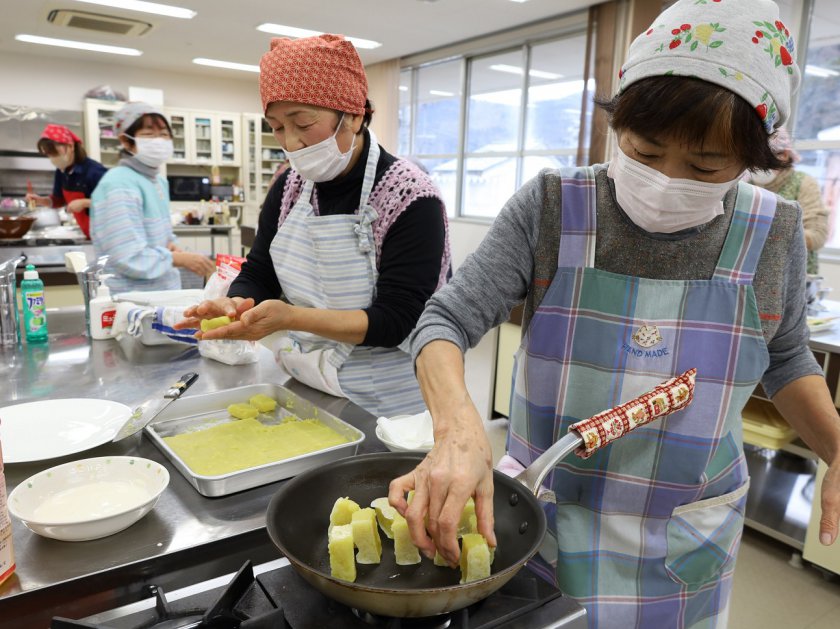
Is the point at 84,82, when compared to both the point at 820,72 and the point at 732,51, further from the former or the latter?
the point at 732,51

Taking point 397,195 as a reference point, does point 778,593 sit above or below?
below

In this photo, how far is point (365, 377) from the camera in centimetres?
158

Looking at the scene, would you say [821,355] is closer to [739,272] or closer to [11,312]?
[739,272]

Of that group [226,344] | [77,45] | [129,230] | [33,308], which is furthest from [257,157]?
[226,344]

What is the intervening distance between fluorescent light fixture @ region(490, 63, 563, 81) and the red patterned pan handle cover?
242 inches

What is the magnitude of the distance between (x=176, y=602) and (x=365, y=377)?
2.82 ft

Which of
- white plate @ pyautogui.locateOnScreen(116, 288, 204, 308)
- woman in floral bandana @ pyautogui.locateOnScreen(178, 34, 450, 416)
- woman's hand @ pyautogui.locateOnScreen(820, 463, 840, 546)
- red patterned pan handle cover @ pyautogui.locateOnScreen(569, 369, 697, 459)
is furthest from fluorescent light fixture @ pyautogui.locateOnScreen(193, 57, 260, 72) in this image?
woman's hand @ pyautogui.locateOnScreen(820, 463, 840, 546)

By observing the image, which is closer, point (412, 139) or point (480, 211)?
point (480, 211)

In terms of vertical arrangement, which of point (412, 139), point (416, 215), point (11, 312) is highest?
point (412, 139)

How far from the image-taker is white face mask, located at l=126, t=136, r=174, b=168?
267 centimetres

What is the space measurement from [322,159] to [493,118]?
6118mm

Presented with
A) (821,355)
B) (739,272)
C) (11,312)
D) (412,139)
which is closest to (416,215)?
(739,272)

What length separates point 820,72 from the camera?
177 inches

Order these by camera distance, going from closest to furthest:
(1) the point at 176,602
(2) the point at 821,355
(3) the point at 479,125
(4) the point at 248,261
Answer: (1) the point at 176,602 < (4) the point at 248,261 < (2) the point at 821,355 < (3) the point at 479,125
